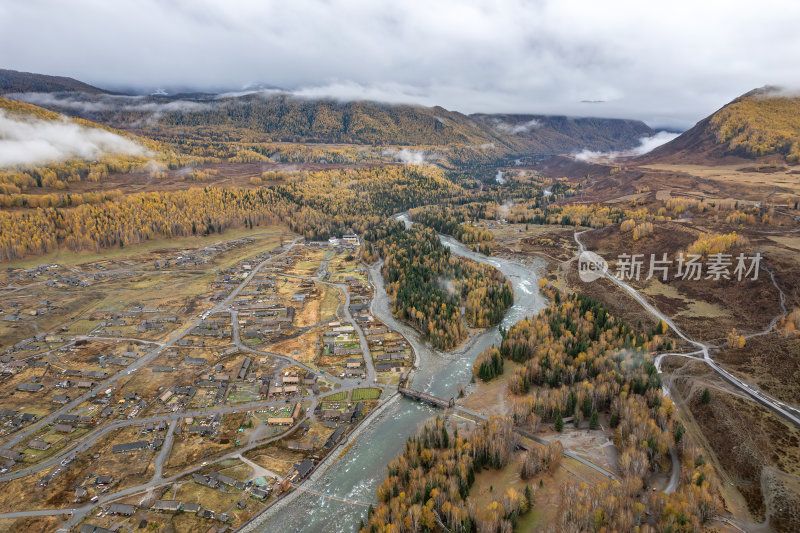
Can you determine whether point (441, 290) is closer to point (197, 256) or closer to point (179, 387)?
point (179, 387)

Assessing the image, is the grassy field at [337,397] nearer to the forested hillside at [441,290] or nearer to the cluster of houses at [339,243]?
the forested hillside at [441,290]

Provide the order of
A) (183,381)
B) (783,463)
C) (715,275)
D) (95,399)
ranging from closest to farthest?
(783,463) < (95,399) < (183,381) < (715,275)

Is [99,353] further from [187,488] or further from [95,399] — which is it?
[187,488]

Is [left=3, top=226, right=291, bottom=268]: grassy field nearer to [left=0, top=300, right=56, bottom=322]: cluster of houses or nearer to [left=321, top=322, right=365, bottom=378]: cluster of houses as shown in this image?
[left=0, top=300, right=56, bottom=322]: cluster of houses

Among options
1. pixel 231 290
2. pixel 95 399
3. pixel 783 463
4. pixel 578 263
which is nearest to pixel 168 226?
pixel 231 290

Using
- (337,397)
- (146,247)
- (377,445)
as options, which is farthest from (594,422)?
(146,247)
